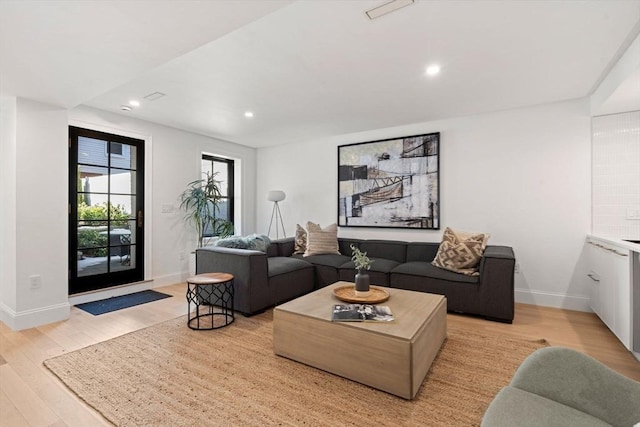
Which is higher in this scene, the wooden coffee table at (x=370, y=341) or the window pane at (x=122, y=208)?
the window pane at (x=122, y=208)

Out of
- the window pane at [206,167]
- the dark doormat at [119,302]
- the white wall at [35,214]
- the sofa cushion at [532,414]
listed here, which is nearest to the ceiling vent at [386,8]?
the sofa cushion at [532,414]

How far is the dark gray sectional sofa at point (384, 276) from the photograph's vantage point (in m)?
3.01

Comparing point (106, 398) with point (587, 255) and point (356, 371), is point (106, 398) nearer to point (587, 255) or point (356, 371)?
point (356, 371)

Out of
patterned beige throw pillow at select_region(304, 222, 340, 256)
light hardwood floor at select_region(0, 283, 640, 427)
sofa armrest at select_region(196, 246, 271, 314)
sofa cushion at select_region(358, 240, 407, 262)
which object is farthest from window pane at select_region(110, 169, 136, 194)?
sofa cushion at select_region(358, 240, 407, 262)

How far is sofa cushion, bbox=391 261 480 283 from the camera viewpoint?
3.15 metres

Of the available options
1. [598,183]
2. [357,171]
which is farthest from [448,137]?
[598,183]

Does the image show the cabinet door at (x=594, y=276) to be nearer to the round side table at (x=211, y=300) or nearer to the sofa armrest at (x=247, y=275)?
the sofa armrest at (x=247, y=275)

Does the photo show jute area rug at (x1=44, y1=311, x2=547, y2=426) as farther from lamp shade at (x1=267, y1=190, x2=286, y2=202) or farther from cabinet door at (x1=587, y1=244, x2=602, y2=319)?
lamp shade at (x1=267, y1=190, x2=286, y2=202)

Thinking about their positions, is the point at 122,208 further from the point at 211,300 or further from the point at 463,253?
→ the point at 463,253

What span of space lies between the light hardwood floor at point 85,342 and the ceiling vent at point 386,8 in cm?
275

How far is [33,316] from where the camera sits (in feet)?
9.54

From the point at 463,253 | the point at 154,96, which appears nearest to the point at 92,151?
the point at 154,96

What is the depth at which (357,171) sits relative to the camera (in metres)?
4.81

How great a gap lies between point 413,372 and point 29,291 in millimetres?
3561
